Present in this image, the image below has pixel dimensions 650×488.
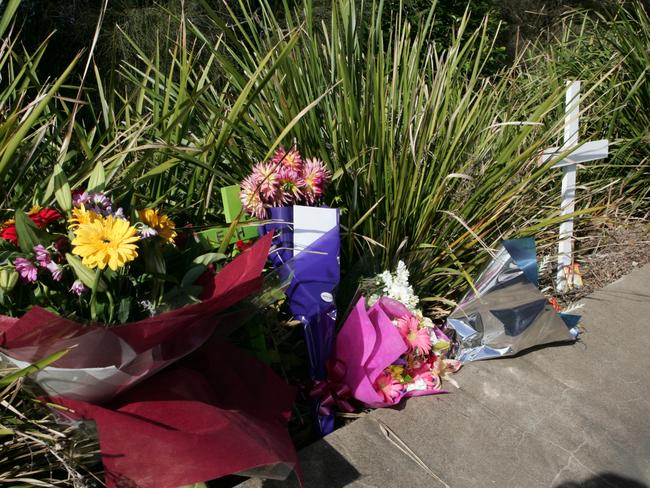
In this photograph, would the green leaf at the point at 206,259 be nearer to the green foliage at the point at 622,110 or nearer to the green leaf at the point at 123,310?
the green leaf at the point at 123,310

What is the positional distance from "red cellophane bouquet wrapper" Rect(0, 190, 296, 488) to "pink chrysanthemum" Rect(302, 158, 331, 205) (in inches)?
26.9

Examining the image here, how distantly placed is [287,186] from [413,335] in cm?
80

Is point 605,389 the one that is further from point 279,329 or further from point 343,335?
point 279,329

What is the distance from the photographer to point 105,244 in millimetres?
1601

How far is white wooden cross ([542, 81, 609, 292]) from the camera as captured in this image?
3721mm

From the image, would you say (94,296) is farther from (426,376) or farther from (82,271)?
(426,376)

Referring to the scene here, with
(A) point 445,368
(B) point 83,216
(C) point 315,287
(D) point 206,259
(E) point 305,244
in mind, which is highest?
(B) point 83,216

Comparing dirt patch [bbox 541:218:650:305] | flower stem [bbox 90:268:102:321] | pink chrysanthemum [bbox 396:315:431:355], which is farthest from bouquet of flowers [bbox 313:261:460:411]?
dirt patch [bbox 541:218:650:305]

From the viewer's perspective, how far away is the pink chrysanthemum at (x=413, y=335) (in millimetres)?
2695

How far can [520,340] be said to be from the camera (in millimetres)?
3059

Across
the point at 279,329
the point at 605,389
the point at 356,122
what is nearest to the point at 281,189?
the point at 279,329

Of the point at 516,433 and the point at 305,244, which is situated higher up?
the point at 305,244

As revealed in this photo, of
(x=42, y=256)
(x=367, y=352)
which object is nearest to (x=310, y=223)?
(x=367, y=352)

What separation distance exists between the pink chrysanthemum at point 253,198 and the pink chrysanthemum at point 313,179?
0.64 feet
